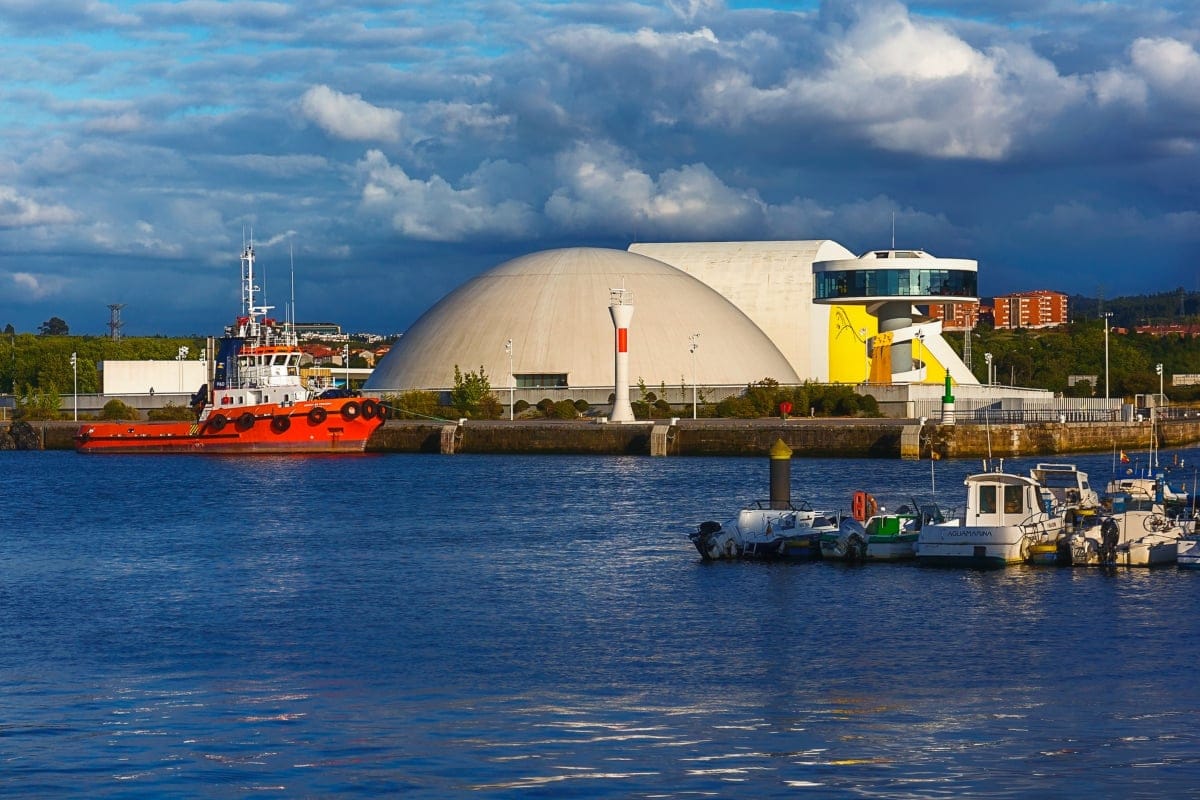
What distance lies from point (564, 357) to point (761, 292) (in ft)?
69.6

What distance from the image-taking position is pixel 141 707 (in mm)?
22000

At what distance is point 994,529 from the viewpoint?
36.5 meters

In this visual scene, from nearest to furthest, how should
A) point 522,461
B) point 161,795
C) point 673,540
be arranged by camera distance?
point 161,795
point 673,540
point 522,461

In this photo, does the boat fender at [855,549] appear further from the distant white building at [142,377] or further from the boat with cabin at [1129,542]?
the distant white building at [142,377]

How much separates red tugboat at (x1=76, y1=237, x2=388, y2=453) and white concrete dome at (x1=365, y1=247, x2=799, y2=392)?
20.8 meters

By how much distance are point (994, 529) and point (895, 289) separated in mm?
69691

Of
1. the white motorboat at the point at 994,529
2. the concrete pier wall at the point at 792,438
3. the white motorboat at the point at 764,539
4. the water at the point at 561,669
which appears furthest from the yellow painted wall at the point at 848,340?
the white motorboat at the point at 994,529

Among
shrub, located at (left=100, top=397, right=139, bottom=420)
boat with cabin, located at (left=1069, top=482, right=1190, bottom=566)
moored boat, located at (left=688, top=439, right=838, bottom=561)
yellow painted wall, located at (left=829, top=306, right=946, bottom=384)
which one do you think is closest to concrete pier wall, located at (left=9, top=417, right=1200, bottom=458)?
shrub, located at (left=100, top=397, right=139, bottom=420)

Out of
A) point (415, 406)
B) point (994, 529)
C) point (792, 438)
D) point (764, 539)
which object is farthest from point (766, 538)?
point (415, 406)

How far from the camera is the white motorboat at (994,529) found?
120ft

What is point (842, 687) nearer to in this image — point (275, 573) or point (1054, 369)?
point (275, 573)

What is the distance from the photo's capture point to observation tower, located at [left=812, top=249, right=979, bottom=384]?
104750 millimetres

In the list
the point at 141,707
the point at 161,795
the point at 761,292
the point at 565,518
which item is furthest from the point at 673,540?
the point at 761,292

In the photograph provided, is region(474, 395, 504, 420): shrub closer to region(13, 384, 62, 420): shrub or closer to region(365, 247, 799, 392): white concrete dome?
region(365, 247, 799, 392): white concrete dome
